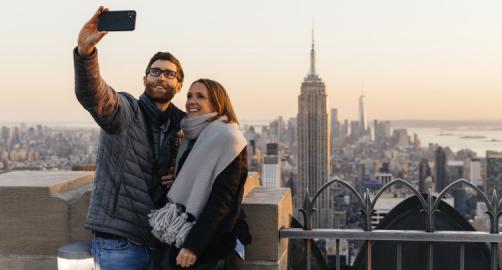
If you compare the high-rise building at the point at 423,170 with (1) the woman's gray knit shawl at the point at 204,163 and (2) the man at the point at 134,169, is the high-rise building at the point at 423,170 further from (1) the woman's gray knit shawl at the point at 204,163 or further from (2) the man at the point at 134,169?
(1) the woman's gray knit shawl at the point at 204,163

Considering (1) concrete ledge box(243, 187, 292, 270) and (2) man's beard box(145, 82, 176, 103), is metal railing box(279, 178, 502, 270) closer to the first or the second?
(1) concrete ledge box(243, 187, 292, 270)

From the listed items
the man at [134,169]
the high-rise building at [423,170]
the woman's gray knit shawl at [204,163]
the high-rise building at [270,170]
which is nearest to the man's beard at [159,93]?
the man at [134,169]

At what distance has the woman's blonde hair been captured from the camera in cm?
292

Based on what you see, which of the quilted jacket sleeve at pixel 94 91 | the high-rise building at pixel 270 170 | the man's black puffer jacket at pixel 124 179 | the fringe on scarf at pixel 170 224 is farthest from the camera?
the high-rise building at pixel 270 170

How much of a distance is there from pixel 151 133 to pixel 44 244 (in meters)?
1.30

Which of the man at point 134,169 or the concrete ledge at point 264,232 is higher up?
the man at point 134,169

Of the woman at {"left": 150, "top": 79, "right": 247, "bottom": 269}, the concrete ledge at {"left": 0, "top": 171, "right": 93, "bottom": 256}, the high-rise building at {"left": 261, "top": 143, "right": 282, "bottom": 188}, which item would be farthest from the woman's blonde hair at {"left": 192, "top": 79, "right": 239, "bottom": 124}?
the high-rise building at {"left": 261, "top": 143, "right": 282, "bottom": 188}

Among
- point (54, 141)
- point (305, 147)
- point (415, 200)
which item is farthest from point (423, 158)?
point (415, 200)

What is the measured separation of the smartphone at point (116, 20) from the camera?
2758 mm

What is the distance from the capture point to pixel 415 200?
13.4 feet

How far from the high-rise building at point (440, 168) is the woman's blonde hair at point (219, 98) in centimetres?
10358

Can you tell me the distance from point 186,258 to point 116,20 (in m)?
1.17

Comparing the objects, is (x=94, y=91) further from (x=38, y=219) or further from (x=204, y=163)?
(x=38, y=219)

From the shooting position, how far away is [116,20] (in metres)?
2.78
